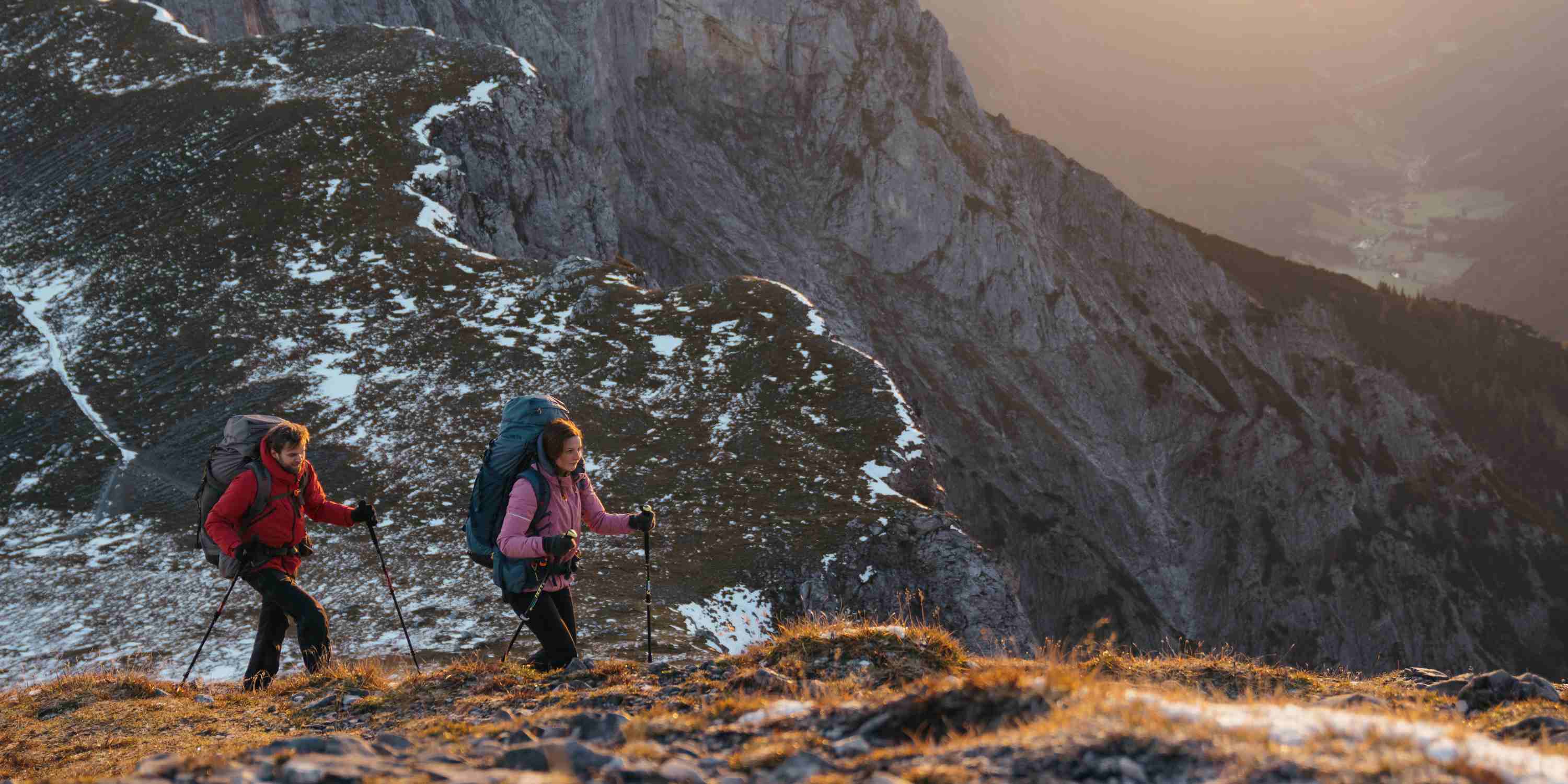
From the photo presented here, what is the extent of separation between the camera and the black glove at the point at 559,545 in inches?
360

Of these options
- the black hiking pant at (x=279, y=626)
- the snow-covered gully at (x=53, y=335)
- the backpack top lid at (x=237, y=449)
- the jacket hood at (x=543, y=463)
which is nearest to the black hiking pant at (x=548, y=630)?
the jacket hood at (x=543, y=463)

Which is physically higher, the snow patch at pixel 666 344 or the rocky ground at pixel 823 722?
the snow patch at pixel 666 344

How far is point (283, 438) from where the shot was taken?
10602 millimetres

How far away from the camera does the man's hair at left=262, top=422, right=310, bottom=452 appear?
1058 cm

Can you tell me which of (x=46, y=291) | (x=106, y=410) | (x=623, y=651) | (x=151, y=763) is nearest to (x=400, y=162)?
(x=46, y=291)

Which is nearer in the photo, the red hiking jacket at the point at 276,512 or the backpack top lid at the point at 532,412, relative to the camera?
the backpack top lid at the point at 532,412

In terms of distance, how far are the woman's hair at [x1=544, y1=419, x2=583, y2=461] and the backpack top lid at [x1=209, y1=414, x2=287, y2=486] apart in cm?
360

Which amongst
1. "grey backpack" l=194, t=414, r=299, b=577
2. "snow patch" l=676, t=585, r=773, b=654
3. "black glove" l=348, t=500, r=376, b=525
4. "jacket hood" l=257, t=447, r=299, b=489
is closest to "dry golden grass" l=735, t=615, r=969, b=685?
"black glove" l=348, t=500, r=376, b=525

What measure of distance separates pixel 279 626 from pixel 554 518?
12.9ft

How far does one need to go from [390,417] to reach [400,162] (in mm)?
18271

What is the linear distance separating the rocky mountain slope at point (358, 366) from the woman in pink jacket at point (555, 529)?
5048 millimetres

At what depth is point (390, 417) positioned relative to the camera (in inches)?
1004

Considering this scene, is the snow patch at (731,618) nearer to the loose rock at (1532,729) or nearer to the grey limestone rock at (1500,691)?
the grey limestone rock at (1500,691)

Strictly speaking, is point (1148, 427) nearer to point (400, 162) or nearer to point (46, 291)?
point (400, 162)
